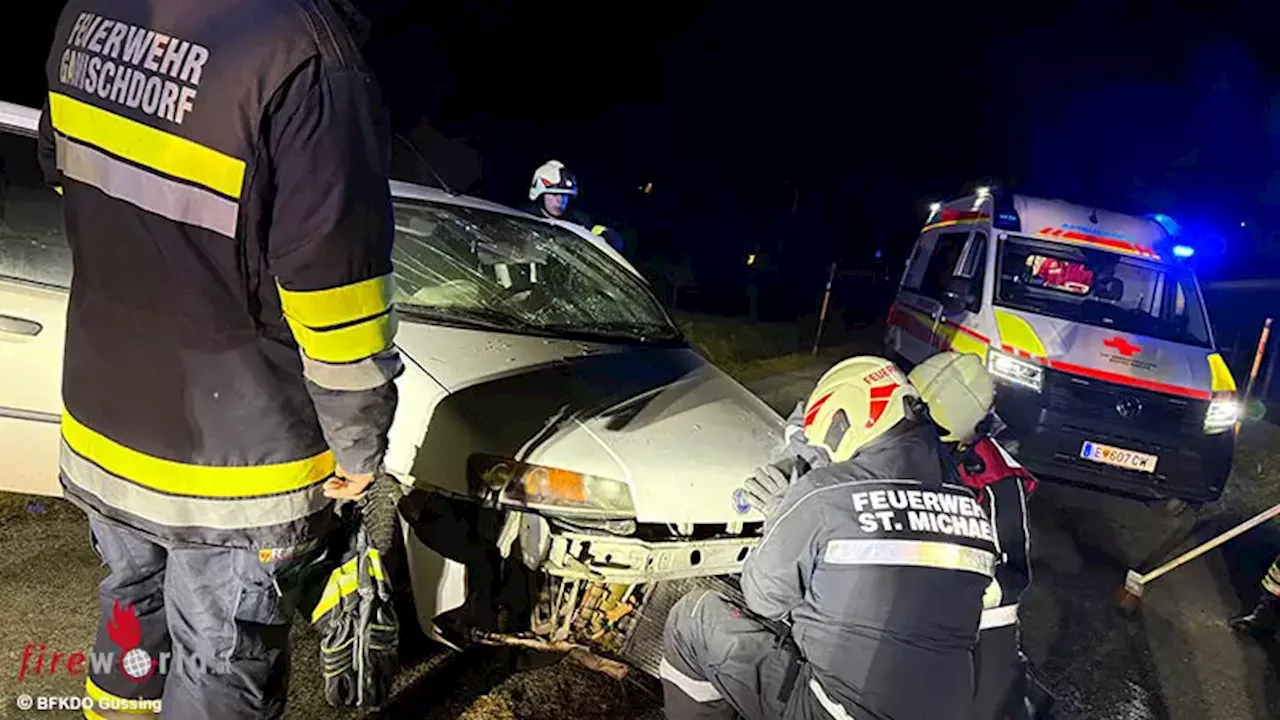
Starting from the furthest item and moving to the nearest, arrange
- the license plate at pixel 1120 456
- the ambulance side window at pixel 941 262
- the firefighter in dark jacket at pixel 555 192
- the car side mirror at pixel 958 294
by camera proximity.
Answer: the ambulance side window at pixel 941 262, the car side mirror at pixel 958 294, the license plate at pixel 1120 456, the firefighter in dark jacket at pixel 555 192

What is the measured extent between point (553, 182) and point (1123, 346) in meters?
3.95

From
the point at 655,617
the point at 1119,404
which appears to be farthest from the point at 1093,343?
the point at 655,617

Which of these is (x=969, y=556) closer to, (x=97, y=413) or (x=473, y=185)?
(x=97, y=413)

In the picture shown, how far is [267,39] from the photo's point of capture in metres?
1.59

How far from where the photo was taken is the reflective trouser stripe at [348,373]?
1.69m

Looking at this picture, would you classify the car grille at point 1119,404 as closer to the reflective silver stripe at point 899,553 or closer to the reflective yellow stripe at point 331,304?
the reflective silver stripe at point 899,553

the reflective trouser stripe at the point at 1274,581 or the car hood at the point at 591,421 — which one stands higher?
the car hood at the point at 591,421

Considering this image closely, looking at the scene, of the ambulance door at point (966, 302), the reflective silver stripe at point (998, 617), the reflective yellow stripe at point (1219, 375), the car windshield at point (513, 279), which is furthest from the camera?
the ambulance door at point (966, 302)

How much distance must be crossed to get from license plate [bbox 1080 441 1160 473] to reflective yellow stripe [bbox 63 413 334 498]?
5.37 m

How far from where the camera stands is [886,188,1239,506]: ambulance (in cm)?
586

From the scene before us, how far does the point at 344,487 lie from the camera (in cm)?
189

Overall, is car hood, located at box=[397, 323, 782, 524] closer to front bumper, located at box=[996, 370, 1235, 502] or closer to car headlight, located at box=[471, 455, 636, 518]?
car headlight, located at box=[471, 455, 636, 518]

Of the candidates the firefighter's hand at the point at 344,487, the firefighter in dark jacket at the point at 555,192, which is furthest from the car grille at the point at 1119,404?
the firefighter's hand at the point at 344,487

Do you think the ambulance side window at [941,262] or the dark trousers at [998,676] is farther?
the ambulance side window at [941,262]
